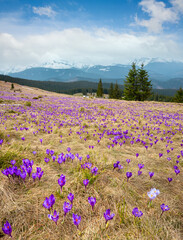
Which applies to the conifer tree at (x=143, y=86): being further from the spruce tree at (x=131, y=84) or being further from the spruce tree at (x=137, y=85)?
the spruce tree at (x=131, y=84)

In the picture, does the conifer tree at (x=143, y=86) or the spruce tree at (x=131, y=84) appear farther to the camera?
the spruce tree at (x=131, y=84)

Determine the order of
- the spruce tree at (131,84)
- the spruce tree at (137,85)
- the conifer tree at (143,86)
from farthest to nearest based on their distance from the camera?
the spruce tree at (131,84) → the spruce tree at (137,85) → the conifer tree at (143,86)

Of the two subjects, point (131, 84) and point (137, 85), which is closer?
point (137, 85)

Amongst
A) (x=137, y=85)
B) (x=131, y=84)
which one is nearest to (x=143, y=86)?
(x=137, y=85)

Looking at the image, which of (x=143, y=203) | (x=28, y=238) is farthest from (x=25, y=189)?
(x=143, y=203)

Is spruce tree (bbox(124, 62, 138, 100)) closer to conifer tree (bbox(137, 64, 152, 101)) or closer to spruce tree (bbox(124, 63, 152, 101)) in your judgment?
spruce tree (bbox(124, 63, 152, 101))

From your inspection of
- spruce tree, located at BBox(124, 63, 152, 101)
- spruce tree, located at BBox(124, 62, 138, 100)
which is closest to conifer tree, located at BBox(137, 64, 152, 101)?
spruce tree, located at BBox(124, 63, 152, 101)

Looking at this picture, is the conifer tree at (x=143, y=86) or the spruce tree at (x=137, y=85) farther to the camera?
the spruce tree at (x=137, y=85)

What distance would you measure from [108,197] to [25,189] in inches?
55.7

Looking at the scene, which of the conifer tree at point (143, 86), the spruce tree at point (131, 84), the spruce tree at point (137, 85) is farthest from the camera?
the spruce tree at point (131, 84)

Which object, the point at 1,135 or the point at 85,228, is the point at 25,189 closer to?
the point at 85,228

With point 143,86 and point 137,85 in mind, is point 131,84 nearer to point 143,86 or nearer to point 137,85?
point 137,85

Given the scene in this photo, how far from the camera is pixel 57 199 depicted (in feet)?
6.72

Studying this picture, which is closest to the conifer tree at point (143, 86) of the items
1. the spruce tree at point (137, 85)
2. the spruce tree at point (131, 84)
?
the spruce tree at point (137, 85)
